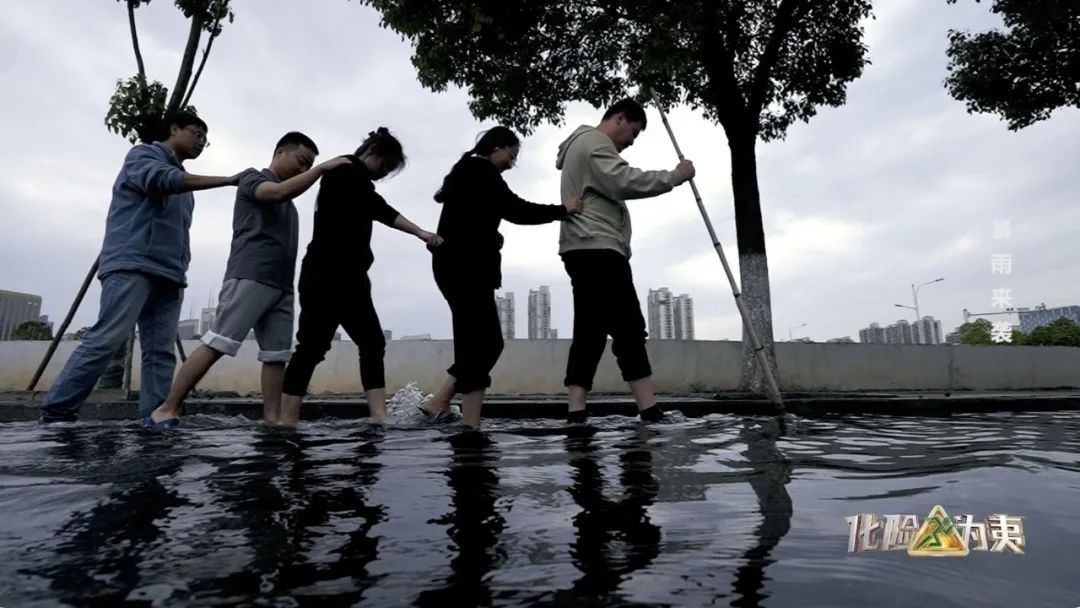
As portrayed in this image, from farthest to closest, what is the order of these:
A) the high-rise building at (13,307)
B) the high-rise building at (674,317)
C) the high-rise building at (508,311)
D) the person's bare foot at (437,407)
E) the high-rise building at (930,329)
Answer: the high-rise building at (13,307)
the high-rise building at (930,329)
the high-rise building at (674,317)
the high-rise building at (508,311)
the person's bare foot at (437,407)

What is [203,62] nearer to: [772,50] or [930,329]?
[772,50]

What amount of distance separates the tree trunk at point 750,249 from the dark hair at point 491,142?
510 centimetres

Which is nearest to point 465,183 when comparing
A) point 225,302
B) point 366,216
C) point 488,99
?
point 366,216

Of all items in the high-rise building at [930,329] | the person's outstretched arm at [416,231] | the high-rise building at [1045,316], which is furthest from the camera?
the high-rise building at [930,329]

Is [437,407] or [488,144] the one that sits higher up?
[488,144]

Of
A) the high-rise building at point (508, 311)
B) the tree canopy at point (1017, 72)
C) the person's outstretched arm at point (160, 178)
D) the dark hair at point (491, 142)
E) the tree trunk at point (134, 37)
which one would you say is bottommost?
the person's outstretched arm at point (160, 178)

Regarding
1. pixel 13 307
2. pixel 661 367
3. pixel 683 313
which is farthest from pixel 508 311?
pixel 13 307

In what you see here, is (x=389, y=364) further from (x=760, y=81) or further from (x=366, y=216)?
(x=760, y=81)

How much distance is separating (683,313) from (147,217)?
136 feet

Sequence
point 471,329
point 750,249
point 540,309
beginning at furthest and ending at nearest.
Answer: point 540,309
point 750,249
point 471,329

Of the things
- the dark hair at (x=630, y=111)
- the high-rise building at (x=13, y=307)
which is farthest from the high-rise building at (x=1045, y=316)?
the high-rise building at (x=13, y=307)

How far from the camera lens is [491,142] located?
375 centimetres

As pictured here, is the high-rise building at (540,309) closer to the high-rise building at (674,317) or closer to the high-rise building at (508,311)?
the high-rise building at (508,311)

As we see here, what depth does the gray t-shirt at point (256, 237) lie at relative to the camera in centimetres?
362
